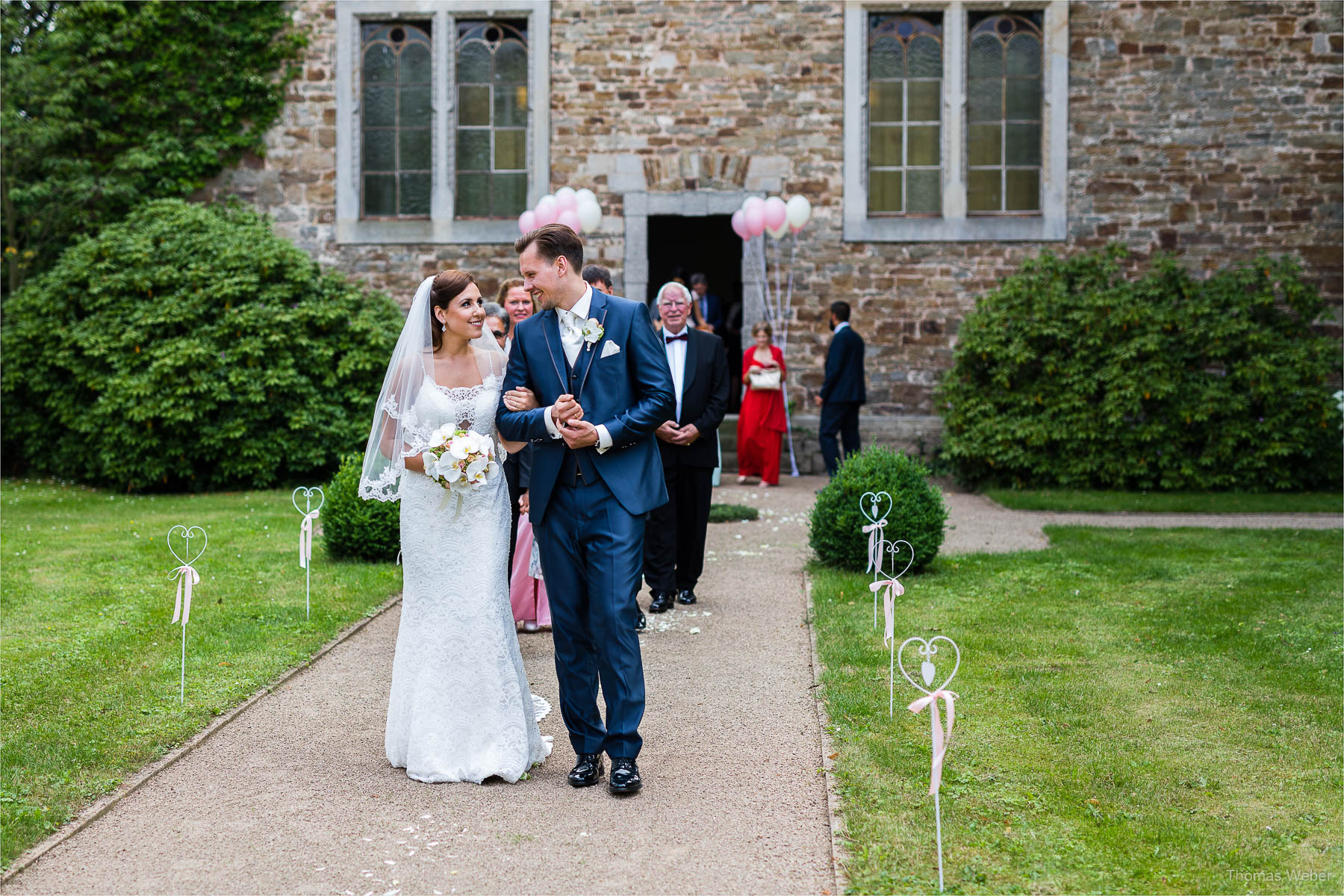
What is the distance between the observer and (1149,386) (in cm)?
1339

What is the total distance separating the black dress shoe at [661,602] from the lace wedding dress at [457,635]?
8.51ft


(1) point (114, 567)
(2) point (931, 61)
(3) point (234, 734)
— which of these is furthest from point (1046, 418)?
(3) point (234, 734)

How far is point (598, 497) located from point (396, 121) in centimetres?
1206

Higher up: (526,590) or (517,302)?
(517,302)

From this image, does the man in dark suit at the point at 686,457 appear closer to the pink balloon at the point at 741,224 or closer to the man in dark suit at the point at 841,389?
the man in dark suit at the point at 841,389

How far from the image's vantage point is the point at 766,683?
19.5ft

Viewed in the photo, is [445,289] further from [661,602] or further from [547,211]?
[547,211]

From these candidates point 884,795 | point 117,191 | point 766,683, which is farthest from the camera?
point 117,191

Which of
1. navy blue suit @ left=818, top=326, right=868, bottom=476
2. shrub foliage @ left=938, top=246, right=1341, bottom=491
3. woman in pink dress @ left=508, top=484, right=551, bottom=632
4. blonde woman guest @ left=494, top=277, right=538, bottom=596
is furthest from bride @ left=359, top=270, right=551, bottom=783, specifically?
shrub foliage @ left=938, top=246, right=1341, bottom=491

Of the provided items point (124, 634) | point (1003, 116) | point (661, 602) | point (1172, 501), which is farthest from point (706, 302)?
point (124, 634)

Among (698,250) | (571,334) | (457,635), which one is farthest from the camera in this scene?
(698,250)

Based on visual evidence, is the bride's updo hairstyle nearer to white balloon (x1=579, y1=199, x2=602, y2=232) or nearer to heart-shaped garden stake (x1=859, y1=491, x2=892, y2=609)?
heart-shaped garden stake (x1=859, y1=491, x2=892, y2=609)

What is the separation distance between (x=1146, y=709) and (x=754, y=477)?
29.1ft

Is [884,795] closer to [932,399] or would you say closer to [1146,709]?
[1146,709]
